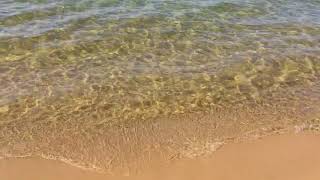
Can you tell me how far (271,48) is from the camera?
943 cm

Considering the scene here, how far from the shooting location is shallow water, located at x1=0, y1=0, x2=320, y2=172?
23.2ft

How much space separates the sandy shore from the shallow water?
1.14 feet

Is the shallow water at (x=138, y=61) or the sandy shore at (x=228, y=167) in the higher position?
the shallow water at (x=138, y=61)

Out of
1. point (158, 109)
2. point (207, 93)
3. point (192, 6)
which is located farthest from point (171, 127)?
point (192, 6)

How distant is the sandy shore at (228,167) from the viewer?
5680 mm

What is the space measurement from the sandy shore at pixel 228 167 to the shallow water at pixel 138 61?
35cm

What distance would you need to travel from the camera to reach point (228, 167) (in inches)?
229

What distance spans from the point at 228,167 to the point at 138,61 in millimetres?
3626

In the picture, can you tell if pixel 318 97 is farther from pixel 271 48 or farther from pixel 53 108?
pixel 53 108

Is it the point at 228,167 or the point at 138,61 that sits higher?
the point at 138,61

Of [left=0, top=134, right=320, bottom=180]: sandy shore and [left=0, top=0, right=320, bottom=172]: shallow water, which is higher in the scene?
[left=0, top=0, right=320, bottom=172]: shallow water

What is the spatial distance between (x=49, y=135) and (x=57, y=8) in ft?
18.3

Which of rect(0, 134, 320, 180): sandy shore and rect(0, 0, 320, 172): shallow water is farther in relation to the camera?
rect(0, 0, 320, 172): shallow water

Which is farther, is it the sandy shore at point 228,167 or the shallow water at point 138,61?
the shallow water at point 138,61
